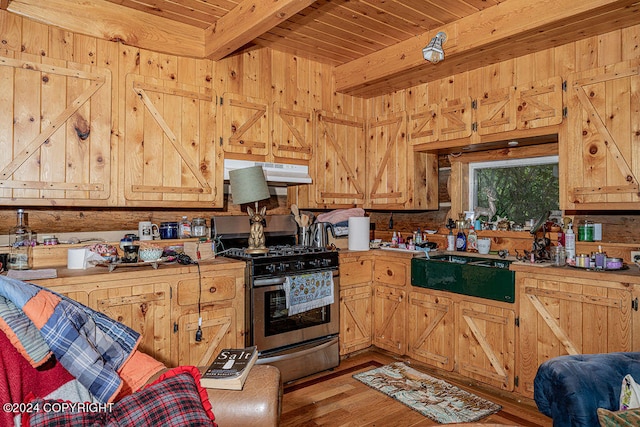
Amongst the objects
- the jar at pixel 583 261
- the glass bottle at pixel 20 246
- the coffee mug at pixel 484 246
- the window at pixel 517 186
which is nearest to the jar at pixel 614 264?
the jar at pixel 583 261

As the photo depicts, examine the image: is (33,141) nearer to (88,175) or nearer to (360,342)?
(88,175)

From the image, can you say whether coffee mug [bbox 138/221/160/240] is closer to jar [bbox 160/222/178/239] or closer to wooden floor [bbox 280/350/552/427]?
jar [bbox 160/222/178/239]

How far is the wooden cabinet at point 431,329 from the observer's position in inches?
130

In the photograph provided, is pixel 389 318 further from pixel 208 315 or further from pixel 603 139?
pixel 603 139

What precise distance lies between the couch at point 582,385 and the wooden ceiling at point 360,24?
6.44 ft

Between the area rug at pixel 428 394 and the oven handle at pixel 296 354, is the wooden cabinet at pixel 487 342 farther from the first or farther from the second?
the oven handle at pixel 296 354

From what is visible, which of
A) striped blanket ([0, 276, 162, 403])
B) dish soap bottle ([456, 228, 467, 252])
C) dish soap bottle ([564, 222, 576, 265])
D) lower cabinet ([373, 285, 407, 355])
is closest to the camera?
striped blanket ([0, 276, 162, 403])

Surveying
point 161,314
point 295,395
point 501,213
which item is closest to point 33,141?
point 161,314

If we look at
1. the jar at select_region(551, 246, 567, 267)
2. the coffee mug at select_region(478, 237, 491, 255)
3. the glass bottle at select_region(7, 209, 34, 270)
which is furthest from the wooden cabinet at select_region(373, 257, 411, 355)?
the glass bottle at select_region(7, 209, 34, 270)

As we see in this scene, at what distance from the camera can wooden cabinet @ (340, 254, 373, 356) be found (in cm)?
368

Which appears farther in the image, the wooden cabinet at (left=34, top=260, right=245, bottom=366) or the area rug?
the area rug

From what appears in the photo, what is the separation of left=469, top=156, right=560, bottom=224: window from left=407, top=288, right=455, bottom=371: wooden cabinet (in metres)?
1.08

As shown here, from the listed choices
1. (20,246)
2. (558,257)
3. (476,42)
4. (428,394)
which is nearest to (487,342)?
(428,394)

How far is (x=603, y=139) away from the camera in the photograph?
9.05 ft
